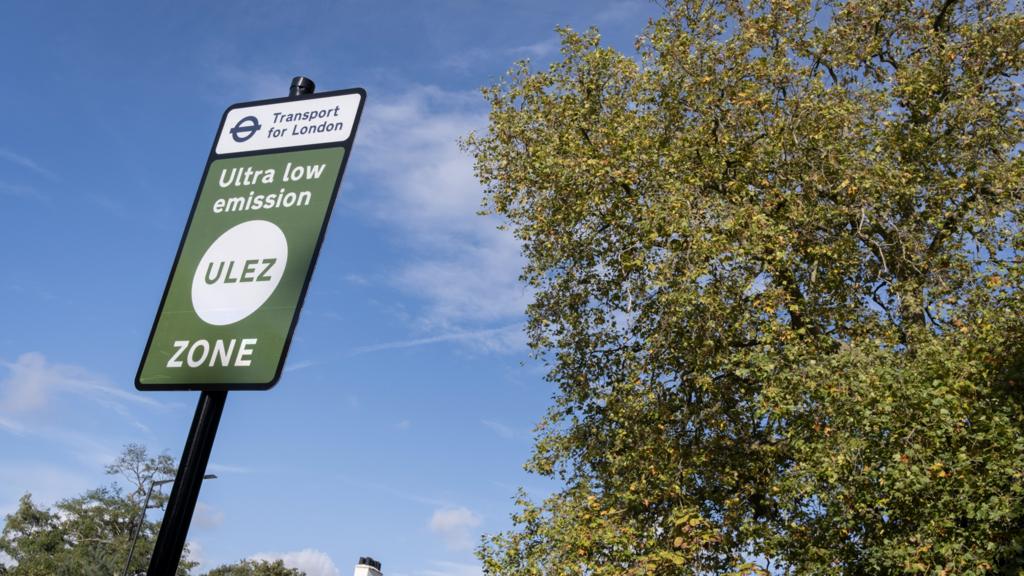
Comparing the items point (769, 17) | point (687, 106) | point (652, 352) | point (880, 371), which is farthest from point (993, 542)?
point (769, 17)

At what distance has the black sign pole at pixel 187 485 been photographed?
263 cm

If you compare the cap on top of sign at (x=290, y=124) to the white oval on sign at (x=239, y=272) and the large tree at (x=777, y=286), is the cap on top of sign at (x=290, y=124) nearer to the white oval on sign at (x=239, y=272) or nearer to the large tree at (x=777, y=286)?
the white oval on sign at (x=239, y=272)

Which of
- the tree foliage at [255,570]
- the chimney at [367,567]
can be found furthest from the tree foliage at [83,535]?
the chimney at [367,567]

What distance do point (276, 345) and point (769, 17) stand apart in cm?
1684

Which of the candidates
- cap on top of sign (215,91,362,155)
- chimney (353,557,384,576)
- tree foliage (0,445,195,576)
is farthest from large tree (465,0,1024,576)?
tree foliage (0,445,195,576)

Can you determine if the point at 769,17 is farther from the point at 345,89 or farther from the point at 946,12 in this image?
the point at 345,89

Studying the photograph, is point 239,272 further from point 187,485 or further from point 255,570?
point 255,570

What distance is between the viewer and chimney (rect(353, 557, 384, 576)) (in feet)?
88.3

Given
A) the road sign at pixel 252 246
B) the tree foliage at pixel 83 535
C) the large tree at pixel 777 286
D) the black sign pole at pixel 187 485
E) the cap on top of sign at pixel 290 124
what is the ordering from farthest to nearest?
the tree foliage at pixel 83 535 < the large tree at pixel 777 286 < the cap on top of sign at pixel 290 124 < the road sign at pixel 252 246 < the black sign pole at pixel 187 485

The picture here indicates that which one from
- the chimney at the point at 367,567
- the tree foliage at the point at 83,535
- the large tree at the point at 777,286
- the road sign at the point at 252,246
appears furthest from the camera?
the tree foliage at the point at 83,535

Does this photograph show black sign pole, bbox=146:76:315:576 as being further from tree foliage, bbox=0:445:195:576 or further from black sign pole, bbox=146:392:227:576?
tree foliage, bbox=0:445:195:576

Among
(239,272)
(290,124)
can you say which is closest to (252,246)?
(239,272)

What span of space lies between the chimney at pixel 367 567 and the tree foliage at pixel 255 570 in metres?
48.3

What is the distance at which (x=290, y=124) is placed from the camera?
3.34 metres
